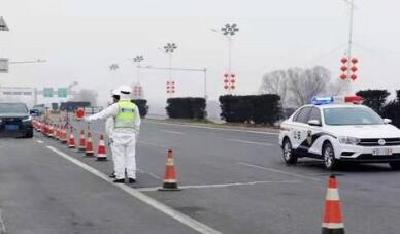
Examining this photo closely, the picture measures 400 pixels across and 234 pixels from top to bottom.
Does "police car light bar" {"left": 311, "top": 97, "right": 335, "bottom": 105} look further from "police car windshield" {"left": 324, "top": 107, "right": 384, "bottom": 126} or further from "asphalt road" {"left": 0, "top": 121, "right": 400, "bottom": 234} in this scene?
"asphalt road" {"left": 0, "top": 121, "right": 400, "bottom": 234}

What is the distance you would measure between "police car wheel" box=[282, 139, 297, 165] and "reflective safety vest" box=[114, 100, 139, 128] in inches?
222

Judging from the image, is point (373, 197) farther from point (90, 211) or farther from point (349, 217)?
point (90, 211)

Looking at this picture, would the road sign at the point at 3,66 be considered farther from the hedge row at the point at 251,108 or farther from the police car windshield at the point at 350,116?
the police car windshield at the point at 350,116

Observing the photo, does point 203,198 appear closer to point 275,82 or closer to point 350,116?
point 350,116

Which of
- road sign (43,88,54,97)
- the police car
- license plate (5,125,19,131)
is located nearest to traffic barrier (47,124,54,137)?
license plate (5,125,19,131)

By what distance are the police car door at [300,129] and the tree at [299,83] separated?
9946 cm

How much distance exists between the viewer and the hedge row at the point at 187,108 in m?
59.0

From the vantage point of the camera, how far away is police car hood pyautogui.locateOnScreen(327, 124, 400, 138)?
1573 centimetres

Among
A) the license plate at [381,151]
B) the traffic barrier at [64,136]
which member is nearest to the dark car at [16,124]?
the traffic barrier at [64,136]

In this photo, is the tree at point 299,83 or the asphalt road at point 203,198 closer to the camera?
the asphalt road at point 203,198

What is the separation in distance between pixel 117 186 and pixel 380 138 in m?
5.98

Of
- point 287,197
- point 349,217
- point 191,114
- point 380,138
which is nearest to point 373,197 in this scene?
point 287,197

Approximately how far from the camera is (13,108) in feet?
109

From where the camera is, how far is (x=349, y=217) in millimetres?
9578
